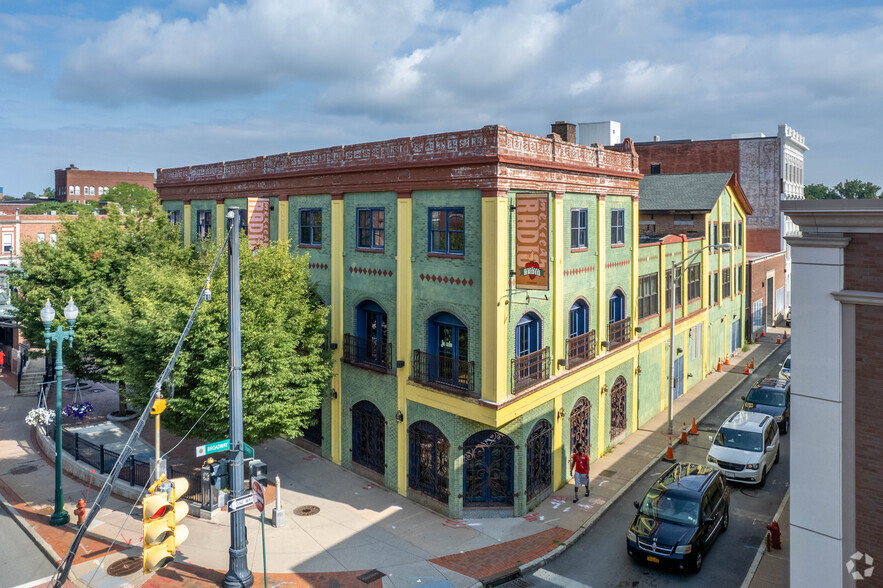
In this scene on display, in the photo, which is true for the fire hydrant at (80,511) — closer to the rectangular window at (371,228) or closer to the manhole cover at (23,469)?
the manhole cover at (23,469)

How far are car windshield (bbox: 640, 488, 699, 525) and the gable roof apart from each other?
2241 centimetres

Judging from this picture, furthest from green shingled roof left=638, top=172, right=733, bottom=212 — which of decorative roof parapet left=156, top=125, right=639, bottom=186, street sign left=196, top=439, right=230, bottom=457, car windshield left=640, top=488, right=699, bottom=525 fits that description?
street sign left=196, top=439, right=230, bottom=457

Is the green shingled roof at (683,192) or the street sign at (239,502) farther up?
the green shingled roof at (683,192)

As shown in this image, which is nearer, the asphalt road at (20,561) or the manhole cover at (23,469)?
the asphalt road at (20,561)

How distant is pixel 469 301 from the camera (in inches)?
749

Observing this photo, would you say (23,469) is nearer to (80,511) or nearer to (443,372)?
(80,511)

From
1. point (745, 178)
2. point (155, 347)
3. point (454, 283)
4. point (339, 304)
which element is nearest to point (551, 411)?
point (454, 283)

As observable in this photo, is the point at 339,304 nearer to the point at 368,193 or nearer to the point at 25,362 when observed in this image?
the point at 368,193

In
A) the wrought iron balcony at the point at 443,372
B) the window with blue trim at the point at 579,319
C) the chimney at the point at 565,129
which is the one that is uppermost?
the chimney at the point at 565,129

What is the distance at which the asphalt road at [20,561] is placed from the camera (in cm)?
1623

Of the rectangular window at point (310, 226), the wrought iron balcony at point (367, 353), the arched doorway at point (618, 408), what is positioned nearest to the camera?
the wrought iron balcony at point (367, 353)

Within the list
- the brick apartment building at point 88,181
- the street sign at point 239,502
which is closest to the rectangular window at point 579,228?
the street sign at point 239,502

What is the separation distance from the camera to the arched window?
19.5 metres

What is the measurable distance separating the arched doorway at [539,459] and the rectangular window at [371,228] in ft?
25.9
